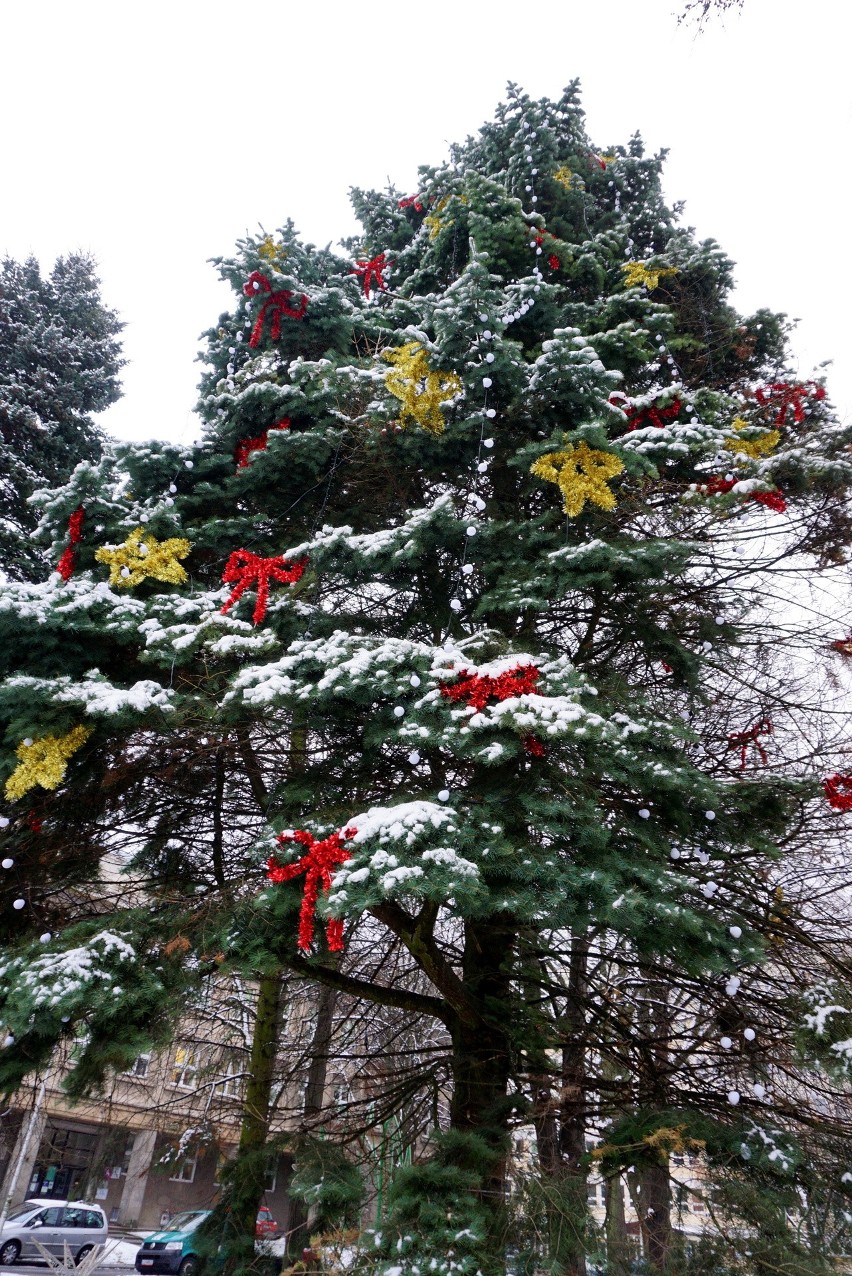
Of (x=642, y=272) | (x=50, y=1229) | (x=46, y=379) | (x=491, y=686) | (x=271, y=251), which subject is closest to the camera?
(x=491, y=686)

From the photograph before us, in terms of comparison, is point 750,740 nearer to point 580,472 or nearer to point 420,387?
point 580,472

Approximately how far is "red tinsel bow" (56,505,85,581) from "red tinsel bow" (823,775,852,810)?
5559mm

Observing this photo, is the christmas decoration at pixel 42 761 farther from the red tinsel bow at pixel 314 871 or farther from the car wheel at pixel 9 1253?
the car wheel at pixel 9 1253

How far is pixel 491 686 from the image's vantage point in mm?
4578

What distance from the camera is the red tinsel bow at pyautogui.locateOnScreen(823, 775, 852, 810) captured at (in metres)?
5.32

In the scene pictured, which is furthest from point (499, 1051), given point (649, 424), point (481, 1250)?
point (649, 424)

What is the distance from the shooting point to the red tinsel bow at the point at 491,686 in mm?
4547

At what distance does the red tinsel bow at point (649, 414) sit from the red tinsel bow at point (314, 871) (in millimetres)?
4086

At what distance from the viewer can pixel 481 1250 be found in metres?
3.85

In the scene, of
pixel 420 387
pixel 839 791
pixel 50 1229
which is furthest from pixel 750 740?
pixel 50 1229

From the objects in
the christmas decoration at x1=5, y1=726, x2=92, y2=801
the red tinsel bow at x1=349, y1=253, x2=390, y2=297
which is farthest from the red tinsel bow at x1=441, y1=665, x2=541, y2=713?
the red tinsel bow at x1=349, y1=253, x2=390, y2=297

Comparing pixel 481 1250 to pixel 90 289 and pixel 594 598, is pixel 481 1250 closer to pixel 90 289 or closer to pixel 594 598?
pixel 594 598

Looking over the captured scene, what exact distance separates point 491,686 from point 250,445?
349 centimetres

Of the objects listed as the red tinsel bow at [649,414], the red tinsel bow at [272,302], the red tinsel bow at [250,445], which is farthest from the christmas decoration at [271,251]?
the red tinsel bow at [649,414]
